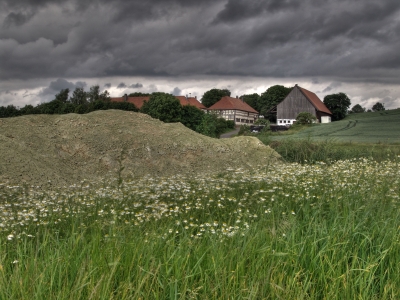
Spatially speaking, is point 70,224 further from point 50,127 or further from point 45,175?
point 50,127

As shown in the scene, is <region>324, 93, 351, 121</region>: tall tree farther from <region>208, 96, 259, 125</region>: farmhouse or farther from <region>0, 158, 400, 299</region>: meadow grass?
<region>0, 158, 400, 299</region>: meadow grass

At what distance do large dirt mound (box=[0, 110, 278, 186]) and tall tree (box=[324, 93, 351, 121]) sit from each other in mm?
70535

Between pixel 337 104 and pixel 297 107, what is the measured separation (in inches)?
486

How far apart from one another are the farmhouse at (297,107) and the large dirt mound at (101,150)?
2415 inches

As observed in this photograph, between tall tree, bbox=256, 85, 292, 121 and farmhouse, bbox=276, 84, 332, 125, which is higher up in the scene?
tall tree, bbox=256, 85, 292, 121

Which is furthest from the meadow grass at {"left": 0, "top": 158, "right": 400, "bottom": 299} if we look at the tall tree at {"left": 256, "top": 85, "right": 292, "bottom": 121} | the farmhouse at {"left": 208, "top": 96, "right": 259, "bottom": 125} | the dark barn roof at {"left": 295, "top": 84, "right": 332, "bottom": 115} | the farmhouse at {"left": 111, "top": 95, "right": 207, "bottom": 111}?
the farmhouse at {"left": 208, "top": 96, "right": 259, "bottom": 125}

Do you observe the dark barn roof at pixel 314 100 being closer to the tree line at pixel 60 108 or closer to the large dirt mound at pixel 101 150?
the tree line at pixel 60 108

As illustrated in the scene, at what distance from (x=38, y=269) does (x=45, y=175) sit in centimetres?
487

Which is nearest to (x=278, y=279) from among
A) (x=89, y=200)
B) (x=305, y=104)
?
(x=89, y=200)

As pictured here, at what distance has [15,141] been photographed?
9.12 meters

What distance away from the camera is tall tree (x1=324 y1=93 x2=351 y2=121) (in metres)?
77.8

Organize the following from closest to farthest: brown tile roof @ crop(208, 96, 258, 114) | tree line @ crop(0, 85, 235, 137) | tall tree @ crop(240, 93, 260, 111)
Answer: tree line @ crop(0, 85, 235, 137)
brown tile roof @ crop(208, 96, 258, 114)
tall tree @ crop(240, 93, 260, 111)

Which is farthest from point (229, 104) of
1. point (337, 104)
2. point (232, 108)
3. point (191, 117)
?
point (191, 117)

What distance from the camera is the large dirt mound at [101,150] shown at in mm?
8445
